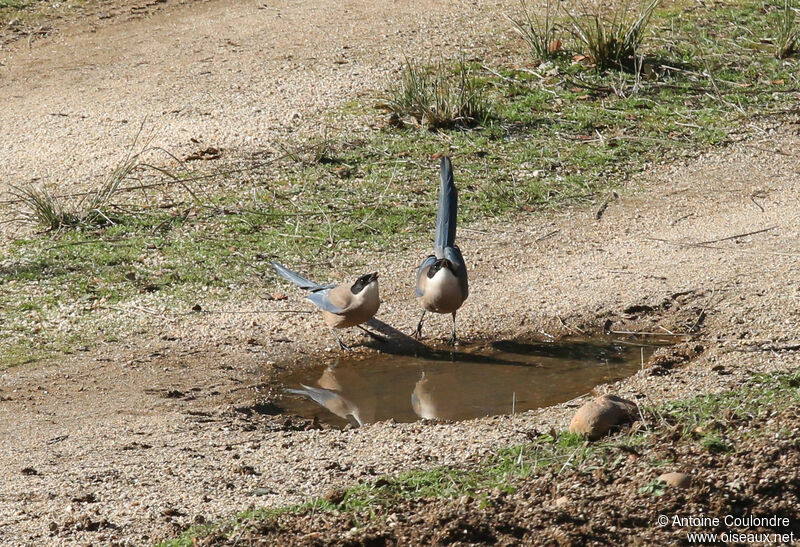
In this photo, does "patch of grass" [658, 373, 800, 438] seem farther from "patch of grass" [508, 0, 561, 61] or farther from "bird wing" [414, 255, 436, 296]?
"patch of grass" [508, 0, 561, 61]

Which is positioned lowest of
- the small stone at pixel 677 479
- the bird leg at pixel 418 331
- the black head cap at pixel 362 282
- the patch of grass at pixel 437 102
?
the bird leg at pixel 418 331

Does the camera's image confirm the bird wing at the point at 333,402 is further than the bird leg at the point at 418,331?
No

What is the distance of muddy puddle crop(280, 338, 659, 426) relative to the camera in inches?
210

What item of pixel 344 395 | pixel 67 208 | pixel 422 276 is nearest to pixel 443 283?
pixel 422 276

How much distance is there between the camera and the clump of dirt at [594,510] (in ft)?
11.3

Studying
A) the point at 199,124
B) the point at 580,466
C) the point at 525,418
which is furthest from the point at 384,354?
the point at 199,124

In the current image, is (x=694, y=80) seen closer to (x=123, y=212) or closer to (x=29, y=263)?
(x=123, y=212)

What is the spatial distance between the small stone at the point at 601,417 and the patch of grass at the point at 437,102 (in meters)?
5.09

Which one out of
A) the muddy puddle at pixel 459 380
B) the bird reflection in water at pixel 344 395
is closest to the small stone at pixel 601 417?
the muddy puddle at pixel 459 380

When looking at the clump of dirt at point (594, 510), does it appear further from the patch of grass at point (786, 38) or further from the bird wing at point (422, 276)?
the patch of grass at point (786, 38)

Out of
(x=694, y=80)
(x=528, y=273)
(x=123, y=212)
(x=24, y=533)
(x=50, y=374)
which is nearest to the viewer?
(x=24, y=533)

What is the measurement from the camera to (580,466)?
12.8 feet

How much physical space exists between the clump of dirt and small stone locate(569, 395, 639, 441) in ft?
0.93

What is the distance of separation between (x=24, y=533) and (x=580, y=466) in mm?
2078
